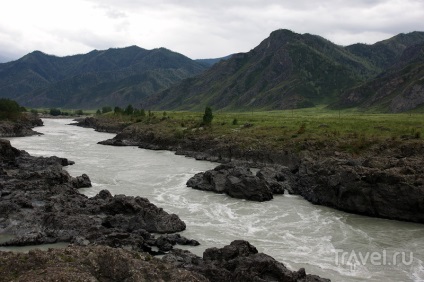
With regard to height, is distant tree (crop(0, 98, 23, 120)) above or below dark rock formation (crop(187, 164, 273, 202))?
above

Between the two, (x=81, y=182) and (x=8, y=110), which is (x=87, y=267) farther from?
(x=8, y=110)

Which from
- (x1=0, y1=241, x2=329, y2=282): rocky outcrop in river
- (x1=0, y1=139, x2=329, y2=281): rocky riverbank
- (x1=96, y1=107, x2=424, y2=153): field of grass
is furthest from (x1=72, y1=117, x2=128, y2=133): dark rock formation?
(x1=0, y1=241, x2=329, y2=282): rocky outcrop in river

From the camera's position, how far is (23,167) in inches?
2419

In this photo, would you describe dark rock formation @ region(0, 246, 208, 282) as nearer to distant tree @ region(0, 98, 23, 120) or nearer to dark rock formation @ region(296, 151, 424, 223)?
dark rock formation @ region(296, 151, 424, 223)

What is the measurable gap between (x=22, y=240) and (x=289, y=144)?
5518 cm

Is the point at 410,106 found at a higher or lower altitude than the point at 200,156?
higher

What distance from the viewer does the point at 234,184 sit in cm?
5200

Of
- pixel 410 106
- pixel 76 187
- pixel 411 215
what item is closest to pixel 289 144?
pixel 411 215

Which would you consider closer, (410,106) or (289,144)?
(289,144)

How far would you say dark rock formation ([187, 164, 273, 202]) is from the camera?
50875 millimetres

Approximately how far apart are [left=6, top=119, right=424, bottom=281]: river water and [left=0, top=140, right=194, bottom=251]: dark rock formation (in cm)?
355

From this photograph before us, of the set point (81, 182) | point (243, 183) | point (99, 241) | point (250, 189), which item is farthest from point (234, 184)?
point (99, 241)

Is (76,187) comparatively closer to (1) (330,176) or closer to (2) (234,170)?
(2) (234,170)

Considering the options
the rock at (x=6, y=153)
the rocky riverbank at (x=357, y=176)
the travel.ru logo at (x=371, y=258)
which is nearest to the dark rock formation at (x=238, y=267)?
the travel.ru logo at (x=371, y=258)
